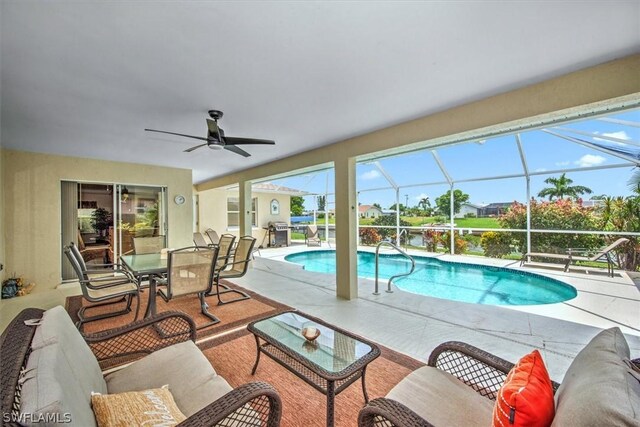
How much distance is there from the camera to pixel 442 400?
4.52 ft

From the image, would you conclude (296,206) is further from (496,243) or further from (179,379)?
(179,379)

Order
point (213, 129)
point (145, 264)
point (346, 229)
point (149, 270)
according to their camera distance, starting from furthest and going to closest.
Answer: point (346, 229) → point (145, 264) → point (149, 270) → point (213, 129)

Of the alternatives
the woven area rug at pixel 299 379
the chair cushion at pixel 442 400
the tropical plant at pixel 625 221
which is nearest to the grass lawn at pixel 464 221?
the tropical plant at pixel 625 221

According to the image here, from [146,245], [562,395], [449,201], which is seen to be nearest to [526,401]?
[562,395]

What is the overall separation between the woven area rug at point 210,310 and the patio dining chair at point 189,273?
0.15 m

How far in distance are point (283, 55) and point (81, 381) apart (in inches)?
90.7

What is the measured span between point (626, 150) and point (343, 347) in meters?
6.72

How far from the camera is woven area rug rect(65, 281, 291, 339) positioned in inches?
129

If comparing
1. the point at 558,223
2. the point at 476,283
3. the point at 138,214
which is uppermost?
the point at 138,214

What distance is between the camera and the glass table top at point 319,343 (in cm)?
180

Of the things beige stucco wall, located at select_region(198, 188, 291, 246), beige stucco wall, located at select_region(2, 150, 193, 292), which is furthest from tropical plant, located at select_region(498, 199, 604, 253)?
beige stucco wall, located at select_region(2, 150, 193, 292)

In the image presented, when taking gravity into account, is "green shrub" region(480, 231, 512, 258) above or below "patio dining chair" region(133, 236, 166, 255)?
below

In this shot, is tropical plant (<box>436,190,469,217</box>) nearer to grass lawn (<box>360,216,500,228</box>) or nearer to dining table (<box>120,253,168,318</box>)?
grass lawn (<box>360,216,500,228</box>)

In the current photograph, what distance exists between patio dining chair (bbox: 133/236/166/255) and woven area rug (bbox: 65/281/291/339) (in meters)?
0.96
